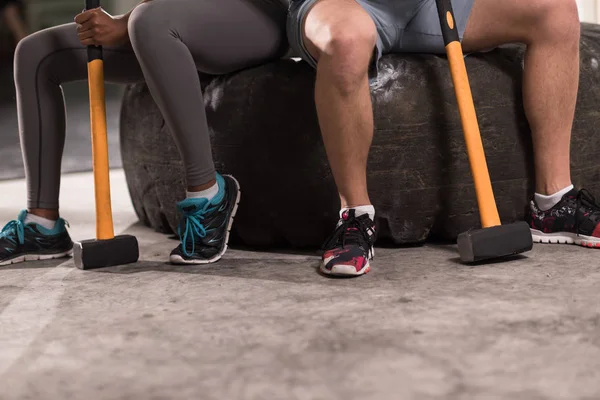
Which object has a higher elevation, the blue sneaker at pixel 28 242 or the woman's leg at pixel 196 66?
the woman's leg at pixel 196 66

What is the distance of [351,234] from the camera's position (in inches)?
60.4

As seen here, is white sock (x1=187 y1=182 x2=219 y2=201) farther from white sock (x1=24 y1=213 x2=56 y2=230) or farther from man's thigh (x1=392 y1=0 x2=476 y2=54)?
man's thigh (x1=392 y1=0 x2=476 y2=54)

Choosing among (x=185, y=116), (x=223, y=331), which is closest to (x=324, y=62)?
(x=185, y=116)

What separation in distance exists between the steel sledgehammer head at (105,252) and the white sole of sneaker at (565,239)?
33.2 inches

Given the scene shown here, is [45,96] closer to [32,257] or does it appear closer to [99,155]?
[99,155]

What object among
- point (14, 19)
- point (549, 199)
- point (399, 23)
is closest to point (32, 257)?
point (399, 23)

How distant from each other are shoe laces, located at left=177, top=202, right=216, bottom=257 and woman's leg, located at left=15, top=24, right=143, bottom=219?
35 cm

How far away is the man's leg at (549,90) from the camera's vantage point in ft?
5.31

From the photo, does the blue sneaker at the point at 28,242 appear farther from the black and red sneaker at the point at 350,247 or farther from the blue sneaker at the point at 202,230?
the black and red sneaker at the point at 350,247

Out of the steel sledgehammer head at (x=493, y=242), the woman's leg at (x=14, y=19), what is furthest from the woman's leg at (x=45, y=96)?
the woman's leg at (x=14, y=19)

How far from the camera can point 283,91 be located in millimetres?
1706

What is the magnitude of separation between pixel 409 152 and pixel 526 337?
679 millimetres

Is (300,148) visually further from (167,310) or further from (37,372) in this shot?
(37,372)

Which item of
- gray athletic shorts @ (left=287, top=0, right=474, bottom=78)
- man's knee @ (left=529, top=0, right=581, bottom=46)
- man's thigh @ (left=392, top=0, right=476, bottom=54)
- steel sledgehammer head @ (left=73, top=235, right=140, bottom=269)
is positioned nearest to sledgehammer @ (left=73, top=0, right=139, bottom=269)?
steel sledgehammer head @ (left=73, top=235, right=140, bottom=269)
